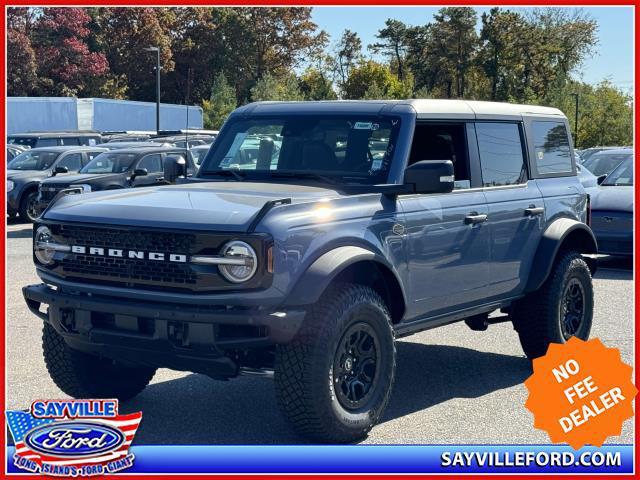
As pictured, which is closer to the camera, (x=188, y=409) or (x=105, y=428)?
(x=105, y=428)

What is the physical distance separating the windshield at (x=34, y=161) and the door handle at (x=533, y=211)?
52.5ft

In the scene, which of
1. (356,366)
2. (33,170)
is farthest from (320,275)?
(33,170)

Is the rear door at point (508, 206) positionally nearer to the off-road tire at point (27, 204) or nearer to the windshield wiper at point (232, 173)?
the windshield wiper at point (232, 173)

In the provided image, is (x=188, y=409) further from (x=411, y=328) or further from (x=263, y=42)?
(x=263, y=42)

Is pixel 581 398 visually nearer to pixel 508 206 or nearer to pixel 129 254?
pixel 508 206

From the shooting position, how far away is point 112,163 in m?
19.1

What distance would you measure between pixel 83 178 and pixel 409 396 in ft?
40.6

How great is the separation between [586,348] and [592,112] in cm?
5238

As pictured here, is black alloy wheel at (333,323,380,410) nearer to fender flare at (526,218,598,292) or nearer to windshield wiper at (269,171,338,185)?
windshield wiper at (269,171,338,185)

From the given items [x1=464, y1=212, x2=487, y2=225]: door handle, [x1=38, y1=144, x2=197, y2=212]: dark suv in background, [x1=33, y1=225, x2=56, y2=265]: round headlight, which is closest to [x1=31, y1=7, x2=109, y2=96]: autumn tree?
[x1=38, y1=144, x2=197, y2=212]: dark suv in background

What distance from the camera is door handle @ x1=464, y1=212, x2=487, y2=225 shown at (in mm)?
6957

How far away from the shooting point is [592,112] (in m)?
57.9

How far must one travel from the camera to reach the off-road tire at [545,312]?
7.78 metres

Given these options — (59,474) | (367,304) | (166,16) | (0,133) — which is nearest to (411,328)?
(367,304)
